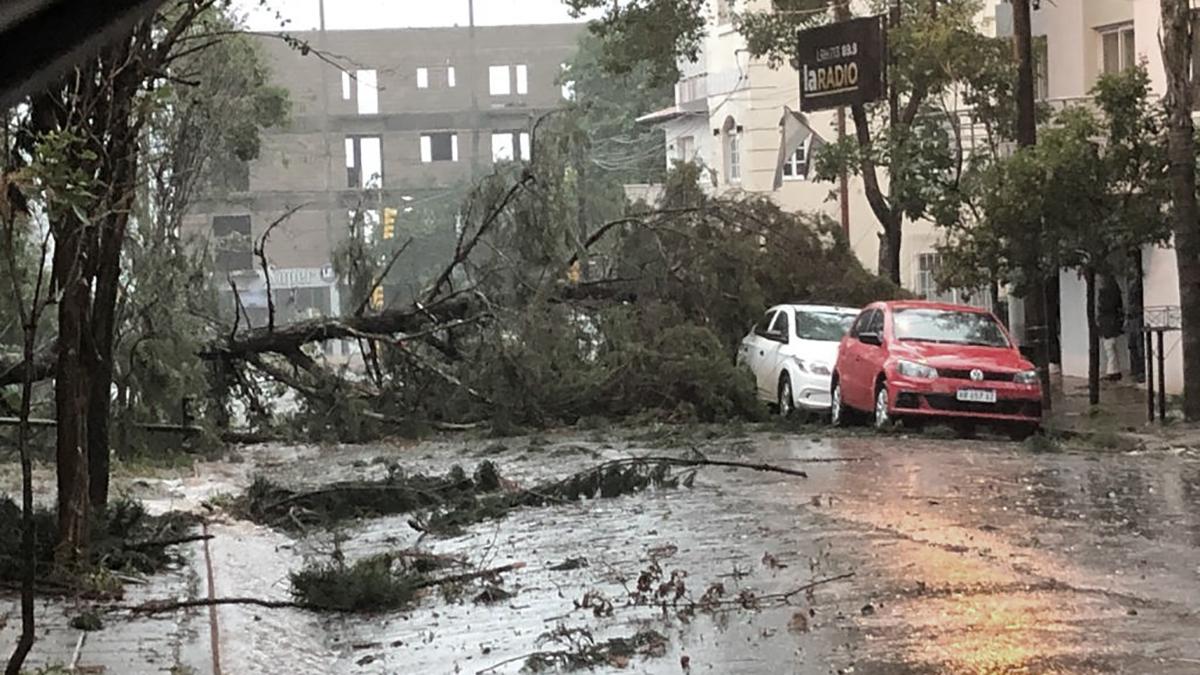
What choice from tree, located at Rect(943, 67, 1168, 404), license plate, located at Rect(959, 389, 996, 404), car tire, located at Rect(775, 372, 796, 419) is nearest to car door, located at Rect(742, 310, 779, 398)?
car tire, located at Rect(775, 372, 796, 419)

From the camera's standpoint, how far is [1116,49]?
31062 millimetres

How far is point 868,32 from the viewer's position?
2525 cm

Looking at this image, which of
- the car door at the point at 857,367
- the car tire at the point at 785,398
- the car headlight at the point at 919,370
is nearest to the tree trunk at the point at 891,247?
the car tire at the point at 785,398

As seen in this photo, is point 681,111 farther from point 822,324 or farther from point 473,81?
point 822,324

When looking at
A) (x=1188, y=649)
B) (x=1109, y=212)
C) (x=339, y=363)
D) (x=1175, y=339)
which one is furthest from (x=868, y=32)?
(x=1188, y=649)

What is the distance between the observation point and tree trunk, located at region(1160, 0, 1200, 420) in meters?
20.4

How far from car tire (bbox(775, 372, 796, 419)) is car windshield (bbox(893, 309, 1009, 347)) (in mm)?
2530

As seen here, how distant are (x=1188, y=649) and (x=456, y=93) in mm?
37617

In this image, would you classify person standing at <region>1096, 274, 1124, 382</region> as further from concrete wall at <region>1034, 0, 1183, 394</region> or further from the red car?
the red car

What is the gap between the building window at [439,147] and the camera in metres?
42.9

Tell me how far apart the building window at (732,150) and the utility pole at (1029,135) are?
23.2m

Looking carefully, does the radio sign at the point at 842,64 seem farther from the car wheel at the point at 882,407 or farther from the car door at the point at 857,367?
the car wheel at the point at 882,407

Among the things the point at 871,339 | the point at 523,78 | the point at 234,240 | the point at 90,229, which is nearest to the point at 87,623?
the point at 90,229

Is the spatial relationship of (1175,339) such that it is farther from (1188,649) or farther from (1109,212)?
(1188,649)
